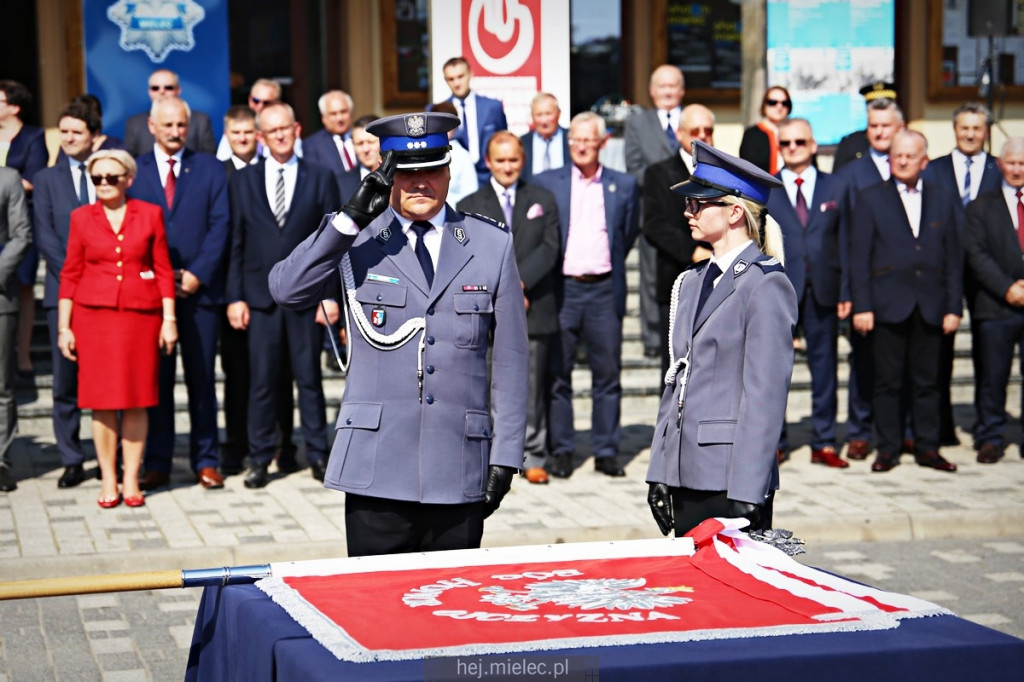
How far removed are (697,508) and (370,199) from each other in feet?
4.71

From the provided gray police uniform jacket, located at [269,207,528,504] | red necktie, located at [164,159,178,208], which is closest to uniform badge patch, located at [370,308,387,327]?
gray police uniform jacket, located at [269,207,528,504]

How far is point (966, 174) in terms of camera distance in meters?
12.2

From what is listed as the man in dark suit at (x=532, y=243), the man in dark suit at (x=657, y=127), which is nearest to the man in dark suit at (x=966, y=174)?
the man in dark suit at (x=657, y=127)

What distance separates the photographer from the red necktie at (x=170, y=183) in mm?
10180

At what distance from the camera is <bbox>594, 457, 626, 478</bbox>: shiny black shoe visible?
10477mm

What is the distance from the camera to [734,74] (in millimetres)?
17719

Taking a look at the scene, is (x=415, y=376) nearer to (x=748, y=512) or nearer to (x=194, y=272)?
(x=748, y=512)

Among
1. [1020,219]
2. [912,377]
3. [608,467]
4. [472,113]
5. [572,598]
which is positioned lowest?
[608,467]

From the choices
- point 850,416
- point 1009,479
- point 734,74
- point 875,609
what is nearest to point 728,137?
point 734,74

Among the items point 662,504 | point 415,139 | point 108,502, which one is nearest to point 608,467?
point 108,502

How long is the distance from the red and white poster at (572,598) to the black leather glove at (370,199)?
1.03 meters

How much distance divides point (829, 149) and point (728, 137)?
3.77 feet

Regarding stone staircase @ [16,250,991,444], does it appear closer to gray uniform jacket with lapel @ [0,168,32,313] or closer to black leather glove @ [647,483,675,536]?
gray uniform jacket with lapel @ [0,168,32,313]

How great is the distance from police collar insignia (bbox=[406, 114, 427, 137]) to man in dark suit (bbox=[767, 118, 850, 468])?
642 cm
